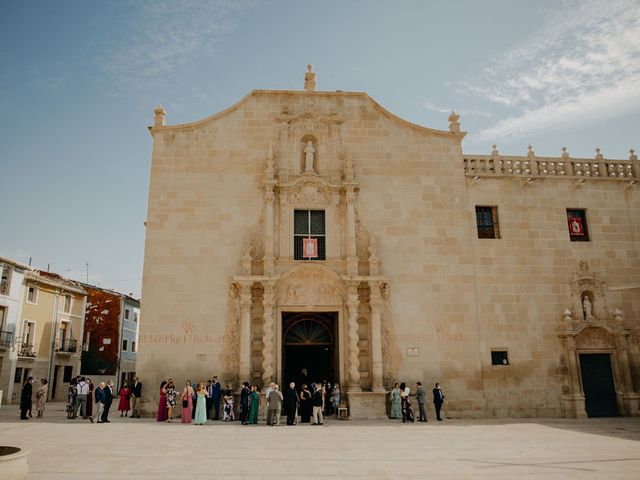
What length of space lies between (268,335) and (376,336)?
417cm

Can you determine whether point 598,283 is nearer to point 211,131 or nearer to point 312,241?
point 312,241

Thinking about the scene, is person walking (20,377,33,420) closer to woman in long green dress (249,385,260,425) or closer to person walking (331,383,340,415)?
woman in long green dress (249,385,260,425)

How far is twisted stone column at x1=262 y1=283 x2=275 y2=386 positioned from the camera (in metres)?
19.1

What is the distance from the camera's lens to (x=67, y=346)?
37.0 metres

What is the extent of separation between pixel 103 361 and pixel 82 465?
112 feet

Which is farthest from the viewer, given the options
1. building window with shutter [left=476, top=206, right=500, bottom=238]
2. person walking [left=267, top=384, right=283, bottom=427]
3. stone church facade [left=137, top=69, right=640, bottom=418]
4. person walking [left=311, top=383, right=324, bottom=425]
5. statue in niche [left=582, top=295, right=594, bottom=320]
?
building window with shutter [left=476, top=206, right=500, bottom=238]

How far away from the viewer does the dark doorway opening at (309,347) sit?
2100 cm

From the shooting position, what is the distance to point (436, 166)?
73.7ft

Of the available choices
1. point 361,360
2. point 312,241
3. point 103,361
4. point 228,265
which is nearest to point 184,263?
point 228,265

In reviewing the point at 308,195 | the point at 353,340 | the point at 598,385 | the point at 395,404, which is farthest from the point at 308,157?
the point at 598,385

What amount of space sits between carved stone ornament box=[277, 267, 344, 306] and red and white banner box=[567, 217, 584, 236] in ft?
35.9

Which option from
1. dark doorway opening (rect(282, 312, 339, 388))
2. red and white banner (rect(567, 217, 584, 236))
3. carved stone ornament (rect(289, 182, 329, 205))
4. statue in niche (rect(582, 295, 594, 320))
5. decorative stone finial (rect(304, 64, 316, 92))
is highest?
decorative stone finial (rect(304, 64, 316, 92))

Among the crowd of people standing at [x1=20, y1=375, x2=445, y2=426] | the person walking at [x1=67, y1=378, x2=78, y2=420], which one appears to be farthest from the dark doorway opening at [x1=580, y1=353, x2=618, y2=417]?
the person walking at [x1=67, y1=378, x2=78, y2=420]

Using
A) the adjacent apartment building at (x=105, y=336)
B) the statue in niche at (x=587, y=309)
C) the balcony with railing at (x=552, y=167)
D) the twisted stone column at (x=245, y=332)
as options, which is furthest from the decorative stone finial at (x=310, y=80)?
the adjacent apartment building at (x=105, y=336)
